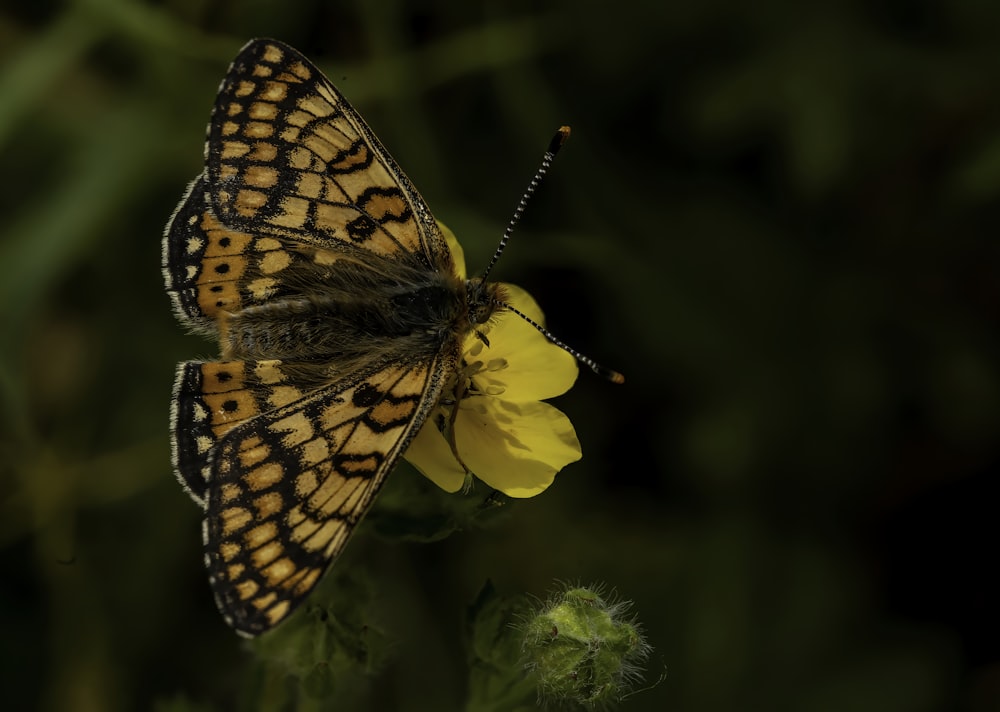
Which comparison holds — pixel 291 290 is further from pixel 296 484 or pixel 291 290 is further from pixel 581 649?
pixel 581 649

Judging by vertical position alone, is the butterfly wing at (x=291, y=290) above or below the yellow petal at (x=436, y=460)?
above

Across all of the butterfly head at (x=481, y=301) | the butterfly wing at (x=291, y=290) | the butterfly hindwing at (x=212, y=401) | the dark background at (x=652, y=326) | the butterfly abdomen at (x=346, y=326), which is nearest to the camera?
the butterfly wing at (x=291, y=290)

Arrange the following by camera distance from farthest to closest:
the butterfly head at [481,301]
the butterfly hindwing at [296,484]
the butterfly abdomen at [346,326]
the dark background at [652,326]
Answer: the dark background at [652,326] → the butterfly head at [481,301] → the butterfly abdomen at [346,326] → the butterfly hindwing at [296,484]

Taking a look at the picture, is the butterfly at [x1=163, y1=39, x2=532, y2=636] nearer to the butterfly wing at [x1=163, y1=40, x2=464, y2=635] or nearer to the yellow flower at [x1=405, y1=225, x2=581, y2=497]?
the butterfly wing at [x1=163, y1=40, x2=464, y2=635]

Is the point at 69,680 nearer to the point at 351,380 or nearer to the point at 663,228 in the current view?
the point at 351,380

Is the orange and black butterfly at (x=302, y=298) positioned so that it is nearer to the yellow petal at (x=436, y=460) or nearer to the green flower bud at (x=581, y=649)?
the yellow petal at (x=436, y=460)

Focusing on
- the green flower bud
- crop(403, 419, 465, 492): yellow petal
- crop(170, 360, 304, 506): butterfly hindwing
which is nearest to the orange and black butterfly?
crop(170, 360, 304, 506): butterfly hindwing

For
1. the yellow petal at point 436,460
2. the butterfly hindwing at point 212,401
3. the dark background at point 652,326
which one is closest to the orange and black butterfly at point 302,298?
the butterfly hindwing at point 212,401

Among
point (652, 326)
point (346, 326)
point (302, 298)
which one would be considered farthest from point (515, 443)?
point (652, 326)
